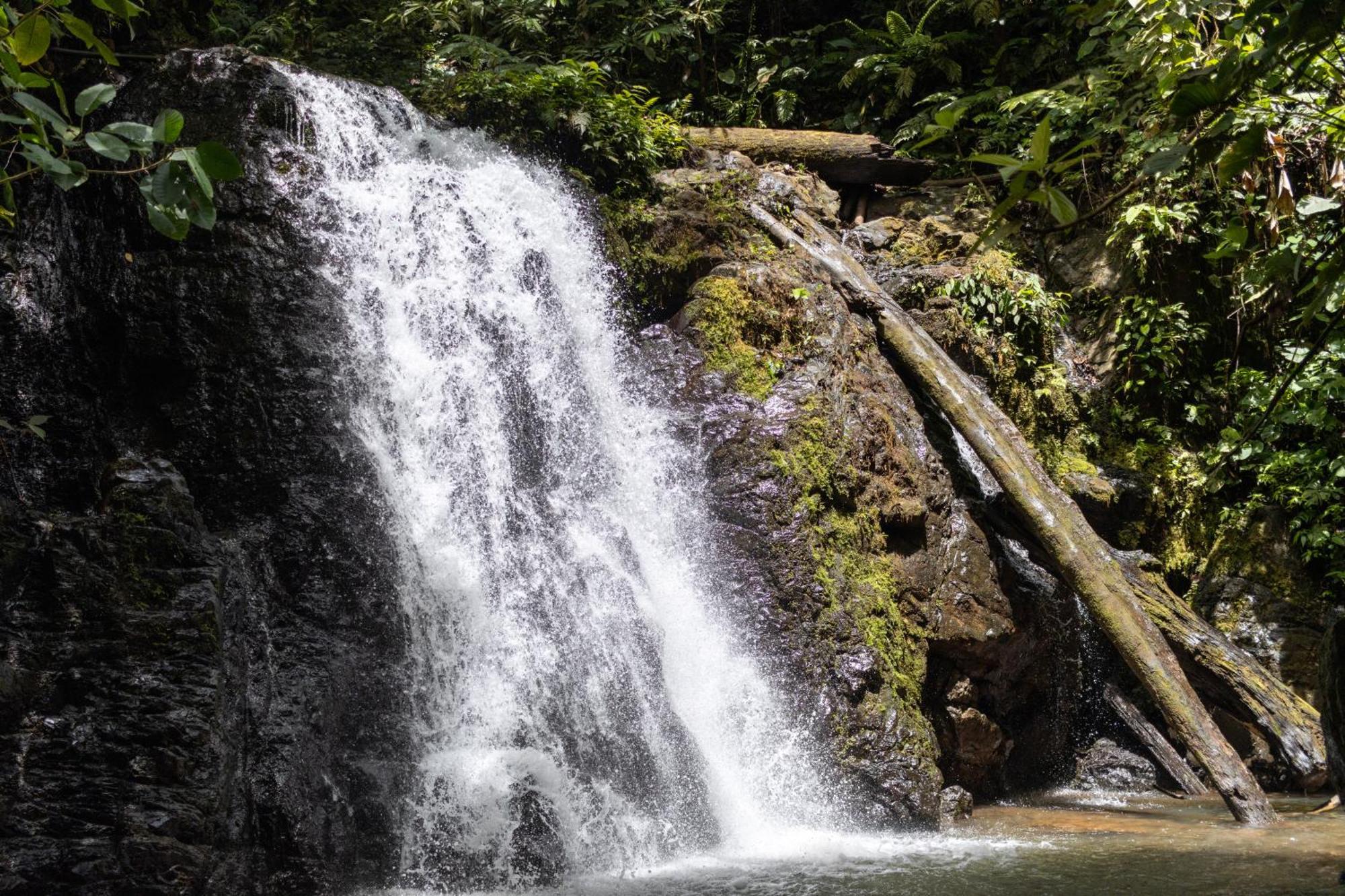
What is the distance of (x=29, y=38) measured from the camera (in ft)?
7.73

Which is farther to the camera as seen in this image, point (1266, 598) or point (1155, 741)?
point (1266, 598)

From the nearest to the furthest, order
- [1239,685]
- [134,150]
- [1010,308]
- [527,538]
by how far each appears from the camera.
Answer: [134,150] < [527,538] < [1239,685] < [1010,308]

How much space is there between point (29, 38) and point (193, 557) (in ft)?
8.89

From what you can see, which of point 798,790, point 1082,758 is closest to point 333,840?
point 798,790

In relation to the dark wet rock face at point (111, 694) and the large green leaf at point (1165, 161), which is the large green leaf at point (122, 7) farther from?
the dark wet rock face at point (111, 694)

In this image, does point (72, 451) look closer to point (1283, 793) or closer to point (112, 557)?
point (112, 557)

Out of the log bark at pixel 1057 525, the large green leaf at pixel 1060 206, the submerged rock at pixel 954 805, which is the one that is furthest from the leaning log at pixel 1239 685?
the large green leaf at pixel 1060 206

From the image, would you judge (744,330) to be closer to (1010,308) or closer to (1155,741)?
(1010,308)

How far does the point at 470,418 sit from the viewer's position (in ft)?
21.3

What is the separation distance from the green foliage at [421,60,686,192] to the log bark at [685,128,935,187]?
5.24 ft

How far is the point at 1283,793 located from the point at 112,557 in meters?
A: 7.26

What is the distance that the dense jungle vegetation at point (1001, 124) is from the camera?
7.90 meters

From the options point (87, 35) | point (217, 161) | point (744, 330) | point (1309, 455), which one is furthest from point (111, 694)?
point (1309, 455)

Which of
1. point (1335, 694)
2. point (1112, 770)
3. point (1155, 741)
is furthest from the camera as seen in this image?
point (1112, 770)
